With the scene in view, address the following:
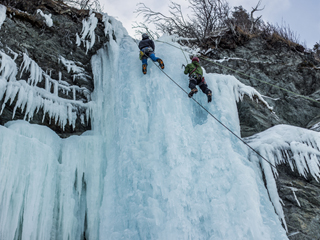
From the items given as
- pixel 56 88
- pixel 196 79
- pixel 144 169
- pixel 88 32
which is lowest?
pixel 144 169

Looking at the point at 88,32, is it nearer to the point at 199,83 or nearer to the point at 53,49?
the point at 53,49

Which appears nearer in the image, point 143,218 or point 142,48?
point 143,218

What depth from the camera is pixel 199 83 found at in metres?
5.08

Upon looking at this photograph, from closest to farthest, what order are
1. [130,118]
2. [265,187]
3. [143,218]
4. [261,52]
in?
[143,218]
[265,187]
[130,118]
[261,52]

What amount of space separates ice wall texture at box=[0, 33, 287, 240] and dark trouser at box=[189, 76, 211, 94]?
192 millimetres

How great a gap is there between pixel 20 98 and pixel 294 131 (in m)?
4.90

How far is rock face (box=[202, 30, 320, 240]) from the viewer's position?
4117 millimetres

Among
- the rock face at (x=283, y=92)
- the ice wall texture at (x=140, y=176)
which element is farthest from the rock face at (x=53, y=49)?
the rock face at (x=283, y=92)

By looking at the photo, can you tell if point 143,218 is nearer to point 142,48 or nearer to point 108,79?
point 108,79

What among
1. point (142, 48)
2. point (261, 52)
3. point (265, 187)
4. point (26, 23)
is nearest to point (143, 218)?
point (265, 187)

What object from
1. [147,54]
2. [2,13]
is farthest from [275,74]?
[2,13]

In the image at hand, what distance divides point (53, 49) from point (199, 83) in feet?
10.3

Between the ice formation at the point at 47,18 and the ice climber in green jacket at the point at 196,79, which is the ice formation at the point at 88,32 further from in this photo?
the ice climber in green jacket at the point at 196,79

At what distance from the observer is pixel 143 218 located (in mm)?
3496
